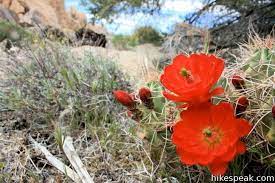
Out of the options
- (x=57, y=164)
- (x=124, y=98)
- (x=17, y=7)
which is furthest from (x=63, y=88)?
(x=17, y=7)

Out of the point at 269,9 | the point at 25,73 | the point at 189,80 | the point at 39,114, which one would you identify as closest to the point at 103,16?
the point at 269,9

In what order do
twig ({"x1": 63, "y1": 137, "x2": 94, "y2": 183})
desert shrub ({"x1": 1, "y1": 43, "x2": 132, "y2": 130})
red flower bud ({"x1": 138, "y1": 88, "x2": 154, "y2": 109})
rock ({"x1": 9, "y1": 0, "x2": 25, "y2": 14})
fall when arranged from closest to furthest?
red flower bud ({"x1": 138, "y1": 88, "x2": 154, "y2": 109}) → twig ({"x1": 63, "y1": 137, "x2": 94, "y2": 183}) → desert shrub ({"x1": 1, "y1": 43, "x2": 132, "y2": 130}) → rock ({"x1": 9, "y1": 0, "x2": 25, "y2": 14})

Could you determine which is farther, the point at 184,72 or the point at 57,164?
the point at 57,164

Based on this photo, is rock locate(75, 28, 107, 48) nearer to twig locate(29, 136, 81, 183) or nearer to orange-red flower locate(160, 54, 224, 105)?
twig locate(29, 136, 81, 183)

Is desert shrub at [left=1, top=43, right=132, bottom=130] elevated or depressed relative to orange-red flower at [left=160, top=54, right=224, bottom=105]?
depressed

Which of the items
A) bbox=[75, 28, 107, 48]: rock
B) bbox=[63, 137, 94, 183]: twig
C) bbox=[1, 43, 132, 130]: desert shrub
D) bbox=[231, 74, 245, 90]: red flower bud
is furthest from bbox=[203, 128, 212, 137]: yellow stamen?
bbox=[75, 28, 107, 48]: rock

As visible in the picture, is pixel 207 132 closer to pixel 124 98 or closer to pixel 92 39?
pixel 124 98

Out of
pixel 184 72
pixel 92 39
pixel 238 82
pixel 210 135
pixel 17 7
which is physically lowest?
pixel 17 7
